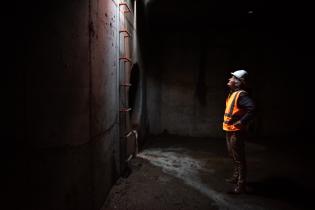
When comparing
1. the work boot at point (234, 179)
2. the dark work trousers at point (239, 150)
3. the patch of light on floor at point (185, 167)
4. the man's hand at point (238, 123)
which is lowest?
the patch of light on floor at point (185, 167)

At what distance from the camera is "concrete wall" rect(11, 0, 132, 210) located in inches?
86.2

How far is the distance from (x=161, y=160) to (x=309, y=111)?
20.2ft

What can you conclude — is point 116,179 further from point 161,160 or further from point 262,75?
point 262,75

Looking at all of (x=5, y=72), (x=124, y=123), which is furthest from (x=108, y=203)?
(x=5, y=72)

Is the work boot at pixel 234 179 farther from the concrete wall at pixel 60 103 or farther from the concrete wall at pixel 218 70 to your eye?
the concrete wall at pixel 218 70

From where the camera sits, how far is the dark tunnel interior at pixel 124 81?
7.27 feet

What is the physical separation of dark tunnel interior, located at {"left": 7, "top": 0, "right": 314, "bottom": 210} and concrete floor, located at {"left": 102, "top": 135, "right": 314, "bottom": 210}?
0.25 metres

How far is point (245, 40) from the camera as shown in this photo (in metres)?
9.41

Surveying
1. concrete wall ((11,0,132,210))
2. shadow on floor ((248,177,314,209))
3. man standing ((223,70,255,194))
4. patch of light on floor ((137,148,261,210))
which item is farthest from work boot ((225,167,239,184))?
concrete wall ((11,0,132,210))

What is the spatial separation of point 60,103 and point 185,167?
401 centimetres

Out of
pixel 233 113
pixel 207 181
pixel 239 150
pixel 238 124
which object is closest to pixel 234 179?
pixel 207 181

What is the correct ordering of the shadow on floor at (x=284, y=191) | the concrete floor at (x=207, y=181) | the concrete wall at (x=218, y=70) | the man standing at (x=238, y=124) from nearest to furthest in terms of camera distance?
the concrete floor at (x=207, y=181), the shadow on floor at (x=284, y=191), the man standing at (x=238, y=124), the concrete wall at (x=218, y=70)

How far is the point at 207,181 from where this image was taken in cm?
499

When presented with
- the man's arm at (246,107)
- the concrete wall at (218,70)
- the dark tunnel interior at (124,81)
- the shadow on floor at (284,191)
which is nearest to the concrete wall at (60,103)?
the dark tunnel interior at (124,81)
